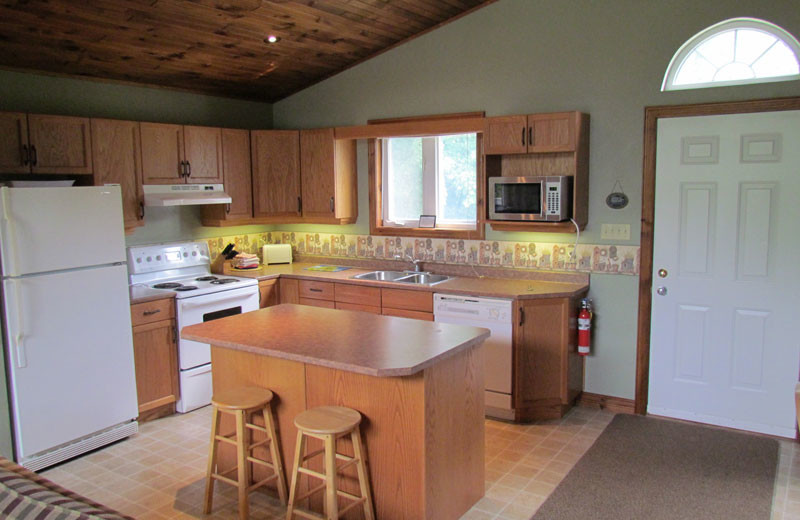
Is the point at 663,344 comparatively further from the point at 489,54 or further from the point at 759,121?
the point at 489,54

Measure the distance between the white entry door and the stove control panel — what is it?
348 cm

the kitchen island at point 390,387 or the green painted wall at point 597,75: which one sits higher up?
the green painted wall at point 597,75

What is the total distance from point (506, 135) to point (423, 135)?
75cm

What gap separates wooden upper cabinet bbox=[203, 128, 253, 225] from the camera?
5.09 m

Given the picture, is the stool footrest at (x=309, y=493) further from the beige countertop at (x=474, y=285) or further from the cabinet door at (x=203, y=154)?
the cabinet door at (x=203, y=154)

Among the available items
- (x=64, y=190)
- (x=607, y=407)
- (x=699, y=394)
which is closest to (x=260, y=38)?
(x=64, y=190)

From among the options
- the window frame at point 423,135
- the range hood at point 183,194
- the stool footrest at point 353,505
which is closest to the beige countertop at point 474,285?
the window frame at point 423,135

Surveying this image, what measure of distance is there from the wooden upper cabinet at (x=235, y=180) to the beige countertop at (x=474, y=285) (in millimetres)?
476

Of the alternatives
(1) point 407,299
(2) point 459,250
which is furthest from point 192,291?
(2) point 459,250

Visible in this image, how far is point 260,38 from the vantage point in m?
4.36

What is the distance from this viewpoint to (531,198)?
4227 mm

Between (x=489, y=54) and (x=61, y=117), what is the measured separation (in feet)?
9.59

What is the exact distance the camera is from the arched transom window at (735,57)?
3.67 metres

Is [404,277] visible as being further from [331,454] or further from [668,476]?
[331,454]
